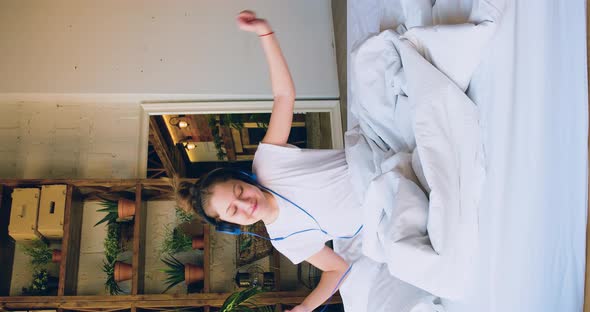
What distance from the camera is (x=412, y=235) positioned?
3.66 ft

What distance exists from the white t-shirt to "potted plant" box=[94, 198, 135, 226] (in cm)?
127

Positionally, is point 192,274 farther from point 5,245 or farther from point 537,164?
point 537,164

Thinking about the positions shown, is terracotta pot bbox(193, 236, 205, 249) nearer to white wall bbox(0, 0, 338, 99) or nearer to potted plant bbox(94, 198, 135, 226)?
potted plant bbox(94, 198, 135, 226)

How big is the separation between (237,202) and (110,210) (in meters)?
1.51

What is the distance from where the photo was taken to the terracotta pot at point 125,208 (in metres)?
2.75

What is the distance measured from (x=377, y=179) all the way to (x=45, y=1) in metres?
2.80

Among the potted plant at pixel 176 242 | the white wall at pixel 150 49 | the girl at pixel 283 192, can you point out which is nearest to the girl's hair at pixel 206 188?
the girl at pixel 283 192

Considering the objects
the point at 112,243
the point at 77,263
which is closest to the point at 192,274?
the point at 112,243

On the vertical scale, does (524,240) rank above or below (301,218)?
below

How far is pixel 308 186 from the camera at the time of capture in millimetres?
1685

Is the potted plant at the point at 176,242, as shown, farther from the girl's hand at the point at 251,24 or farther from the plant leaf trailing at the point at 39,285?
the girl's hand at the point at 251,24

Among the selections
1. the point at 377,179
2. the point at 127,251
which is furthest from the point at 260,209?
the point at 127,251

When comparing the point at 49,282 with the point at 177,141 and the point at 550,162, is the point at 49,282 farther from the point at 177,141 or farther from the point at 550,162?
the point at 550,162

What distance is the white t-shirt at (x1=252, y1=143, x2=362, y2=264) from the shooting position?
5.54 feet
